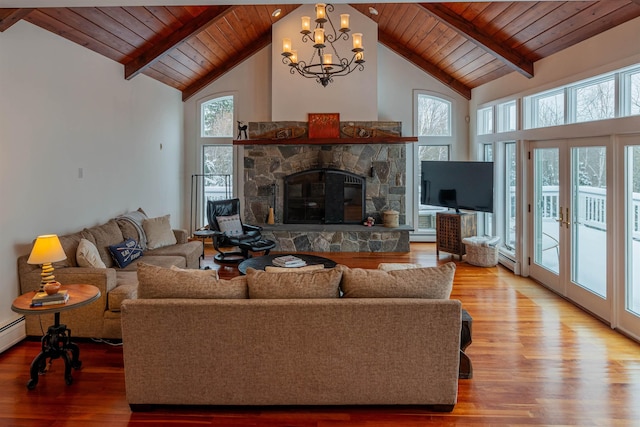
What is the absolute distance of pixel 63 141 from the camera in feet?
14.8

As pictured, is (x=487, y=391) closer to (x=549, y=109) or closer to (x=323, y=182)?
(x=549, y=109)

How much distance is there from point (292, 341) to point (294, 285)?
1.11ft

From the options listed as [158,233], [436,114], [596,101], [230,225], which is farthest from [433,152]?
[158,233]

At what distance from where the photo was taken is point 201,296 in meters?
2.64

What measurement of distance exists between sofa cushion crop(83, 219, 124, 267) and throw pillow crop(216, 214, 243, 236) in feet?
5.99

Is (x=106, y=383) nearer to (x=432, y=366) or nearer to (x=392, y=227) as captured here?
(x=432, y=366)

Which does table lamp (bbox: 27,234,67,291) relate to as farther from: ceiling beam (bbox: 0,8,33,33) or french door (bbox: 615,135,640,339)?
french door (bbox: 615,135,640,339)

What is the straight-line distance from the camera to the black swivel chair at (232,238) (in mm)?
6531

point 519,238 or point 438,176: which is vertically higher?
point 438,176

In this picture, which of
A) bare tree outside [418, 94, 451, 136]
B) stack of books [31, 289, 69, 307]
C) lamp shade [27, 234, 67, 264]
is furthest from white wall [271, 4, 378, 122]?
stack of books [31, 289, 69, 307]

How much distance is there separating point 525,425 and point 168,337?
87.5 inches

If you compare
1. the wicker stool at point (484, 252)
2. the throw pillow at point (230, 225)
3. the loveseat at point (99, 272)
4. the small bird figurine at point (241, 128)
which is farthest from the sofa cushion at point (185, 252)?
the wicker stool at point (484, 252)

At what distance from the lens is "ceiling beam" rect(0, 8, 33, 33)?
3447 mm

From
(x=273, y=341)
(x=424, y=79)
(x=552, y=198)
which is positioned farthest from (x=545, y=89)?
(x=273, y=341)
